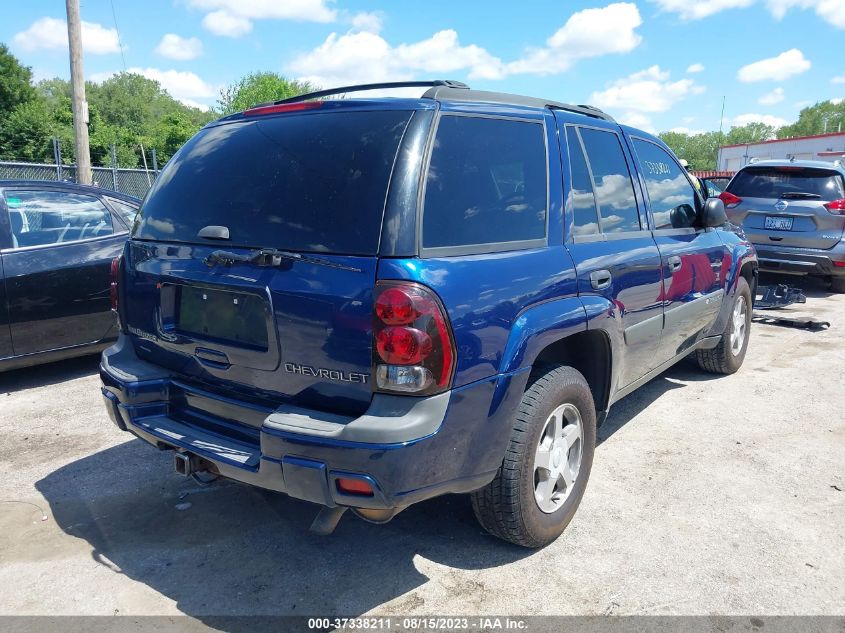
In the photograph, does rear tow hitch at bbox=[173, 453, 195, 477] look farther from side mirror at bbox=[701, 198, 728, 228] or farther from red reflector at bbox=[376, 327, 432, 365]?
side mirror at bbox=[701, 198, 728, 228]

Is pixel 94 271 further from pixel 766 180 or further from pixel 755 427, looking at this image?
pixel 766 180

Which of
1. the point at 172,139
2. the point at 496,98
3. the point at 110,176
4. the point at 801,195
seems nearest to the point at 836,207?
the point at 801,195

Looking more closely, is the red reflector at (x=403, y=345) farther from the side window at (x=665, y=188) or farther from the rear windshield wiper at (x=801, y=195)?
the rear windshield wiper at (x=801, y=195)

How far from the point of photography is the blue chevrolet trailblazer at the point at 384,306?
229 centimetres

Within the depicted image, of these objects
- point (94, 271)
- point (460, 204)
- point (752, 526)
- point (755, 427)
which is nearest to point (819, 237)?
point (755, 427)

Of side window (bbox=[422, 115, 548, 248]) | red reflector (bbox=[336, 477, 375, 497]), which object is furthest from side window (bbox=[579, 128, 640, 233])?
red reflector (bbox=[336, 477, 375, 497])

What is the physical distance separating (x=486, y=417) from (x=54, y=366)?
496cm

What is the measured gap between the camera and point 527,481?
275 centimetres

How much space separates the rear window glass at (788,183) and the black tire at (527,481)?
760cm

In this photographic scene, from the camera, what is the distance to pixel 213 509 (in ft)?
11.1

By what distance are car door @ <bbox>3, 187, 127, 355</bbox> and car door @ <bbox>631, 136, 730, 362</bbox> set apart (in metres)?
4.29

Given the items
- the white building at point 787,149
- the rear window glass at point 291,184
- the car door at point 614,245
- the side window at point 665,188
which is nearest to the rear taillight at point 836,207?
the side window at point 665,188

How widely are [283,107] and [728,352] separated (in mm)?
4319

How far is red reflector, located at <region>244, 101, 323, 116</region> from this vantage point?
2.81 m
